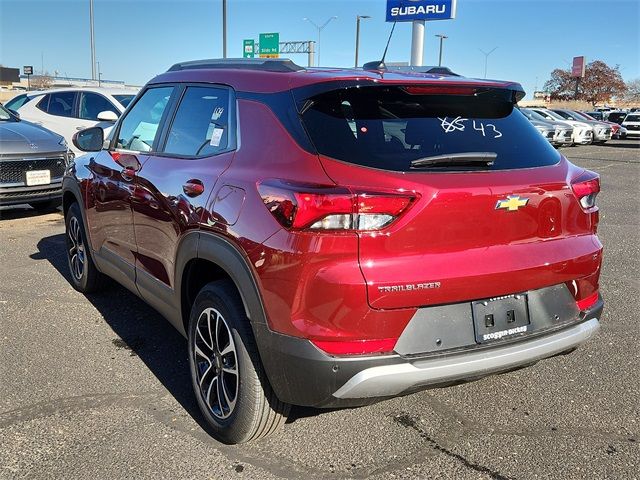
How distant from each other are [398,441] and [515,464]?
21.6 inches

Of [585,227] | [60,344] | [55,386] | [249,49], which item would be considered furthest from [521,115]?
[249,49]

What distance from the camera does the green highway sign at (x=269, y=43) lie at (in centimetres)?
3734

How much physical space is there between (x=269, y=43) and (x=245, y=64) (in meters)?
36.5

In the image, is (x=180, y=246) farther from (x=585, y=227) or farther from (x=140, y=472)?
(x=585, y=227)

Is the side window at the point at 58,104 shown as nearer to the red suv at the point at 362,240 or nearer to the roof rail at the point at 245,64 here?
the roof rail at the point at 245,64

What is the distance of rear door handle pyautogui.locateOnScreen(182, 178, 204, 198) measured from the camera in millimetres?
2885

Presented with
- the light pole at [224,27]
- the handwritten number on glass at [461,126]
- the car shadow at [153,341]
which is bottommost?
the car shadow at [153,341]

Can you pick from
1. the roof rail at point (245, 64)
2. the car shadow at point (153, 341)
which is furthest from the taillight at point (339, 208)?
the car shadow at point (153, 341)

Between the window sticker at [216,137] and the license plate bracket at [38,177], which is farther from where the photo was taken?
the license plate bracket at [38,177]

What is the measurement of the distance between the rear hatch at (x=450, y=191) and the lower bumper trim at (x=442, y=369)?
247 mm

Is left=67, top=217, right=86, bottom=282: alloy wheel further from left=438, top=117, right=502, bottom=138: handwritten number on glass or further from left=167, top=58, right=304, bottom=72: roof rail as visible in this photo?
left=438, top=117, right=502, bottom=138: handwritten number on glass

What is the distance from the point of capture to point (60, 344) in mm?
4027

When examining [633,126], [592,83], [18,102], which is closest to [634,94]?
[592,83]

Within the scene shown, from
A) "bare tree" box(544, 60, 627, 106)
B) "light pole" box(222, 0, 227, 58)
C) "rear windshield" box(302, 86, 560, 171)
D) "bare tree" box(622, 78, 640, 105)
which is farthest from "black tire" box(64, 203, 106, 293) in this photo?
"bare tree" box(622, 78, 640, 105)
